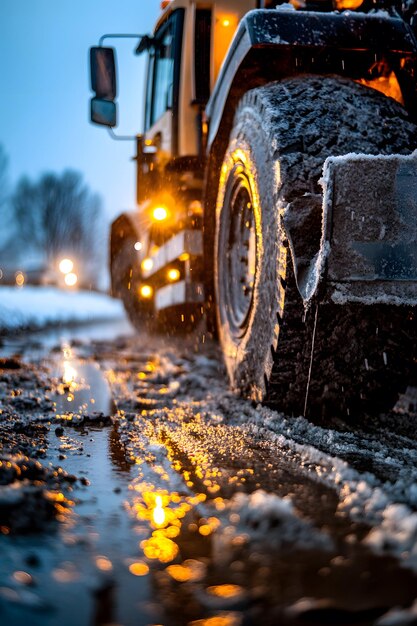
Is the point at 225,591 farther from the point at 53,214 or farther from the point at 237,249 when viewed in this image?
the point at 53,214

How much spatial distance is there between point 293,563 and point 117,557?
35cm

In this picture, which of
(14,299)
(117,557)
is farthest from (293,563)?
(14,299)

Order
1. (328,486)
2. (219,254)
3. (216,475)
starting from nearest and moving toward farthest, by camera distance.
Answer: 1. (328,486)
2. (216,475)
3. (219,254)

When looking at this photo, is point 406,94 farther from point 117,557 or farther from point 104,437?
point 117,557

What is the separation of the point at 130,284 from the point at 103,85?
289 centimetres

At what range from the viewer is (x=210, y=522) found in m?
1.46

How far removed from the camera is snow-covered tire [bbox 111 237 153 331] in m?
7.27

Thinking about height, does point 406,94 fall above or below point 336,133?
above

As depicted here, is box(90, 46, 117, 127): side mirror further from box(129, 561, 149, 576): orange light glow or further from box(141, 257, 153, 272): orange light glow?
box(129, 561, 149, 576): orange light glow

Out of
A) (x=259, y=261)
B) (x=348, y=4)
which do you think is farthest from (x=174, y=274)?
(x=348, y=4)

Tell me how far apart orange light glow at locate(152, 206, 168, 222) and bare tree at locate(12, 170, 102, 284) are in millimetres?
47058

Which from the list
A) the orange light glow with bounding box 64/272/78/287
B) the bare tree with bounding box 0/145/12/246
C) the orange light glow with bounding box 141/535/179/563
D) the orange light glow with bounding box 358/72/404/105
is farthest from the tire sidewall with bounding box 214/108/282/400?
the bare tree with bounding box 0/145/12/246

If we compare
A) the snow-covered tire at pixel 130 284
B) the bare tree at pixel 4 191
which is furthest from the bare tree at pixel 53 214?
the snow-covered tire at pixel 130 284

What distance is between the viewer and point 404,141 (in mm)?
2506
